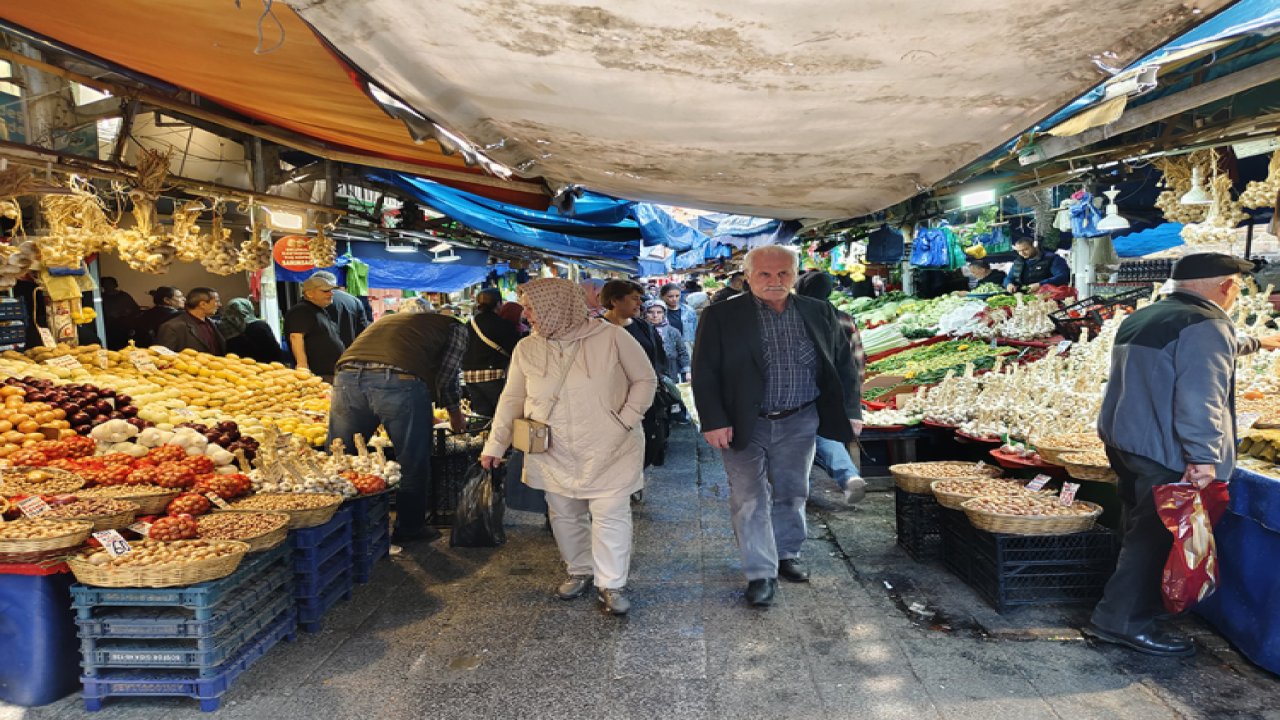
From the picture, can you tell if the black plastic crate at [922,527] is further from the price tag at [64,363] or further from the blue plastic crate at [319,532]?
the price tag at [64,363]

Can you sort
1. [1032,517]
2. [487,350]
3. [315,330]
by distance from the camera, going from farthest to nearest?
[315,330], [487,350], [1032,517]

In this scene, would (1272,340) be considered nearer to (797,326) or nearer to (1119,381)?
(1119,381)

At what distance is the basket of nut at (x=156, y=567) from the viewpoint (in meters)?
3.30

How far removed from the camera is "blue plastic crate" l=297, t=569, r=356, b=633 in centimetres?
422

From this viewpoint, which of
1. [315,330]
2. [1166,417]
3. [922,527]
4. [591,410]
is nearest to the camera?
[1166,417]

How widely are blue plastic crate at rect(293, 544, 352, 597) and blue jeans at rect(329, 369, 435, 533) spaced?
101 centimetres

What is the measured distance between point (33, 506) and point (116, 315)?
734 cm

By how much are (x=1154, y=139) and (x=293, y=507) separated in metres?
5.44

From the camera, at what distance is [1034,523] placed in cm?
413

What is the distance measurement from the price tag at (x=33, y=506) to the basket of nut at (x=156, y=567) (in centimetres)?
50

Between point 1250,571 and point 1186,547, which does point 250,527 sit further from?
point 1250,571

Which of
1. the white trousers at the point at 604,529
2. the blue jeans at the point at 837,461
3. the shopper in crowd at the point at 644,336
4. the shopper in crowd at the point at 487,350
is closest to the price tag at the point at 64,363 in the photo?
the shopper in crowd at the point at 487,350

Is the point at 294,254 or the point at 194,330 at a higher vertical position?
the point at 294,254

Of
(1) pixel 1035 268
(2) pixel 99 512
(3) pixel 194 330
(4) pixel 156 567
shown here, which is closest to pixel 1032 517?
(4) pixel 156 567
